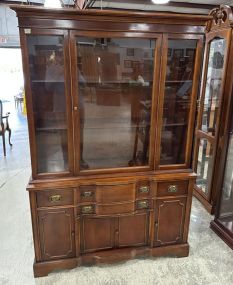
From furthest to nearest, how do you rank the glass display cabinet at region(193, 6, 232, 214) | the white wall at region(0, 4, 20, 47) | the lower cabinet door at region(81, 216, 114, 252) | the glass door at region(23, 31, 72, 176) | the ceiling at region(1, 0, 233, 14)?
the white wall at region(0, 4, 20, 47) → the ceiling at region(1, 0, 233, 14) → the glass display cabinet at region(193, 6, 232, 214) → the lower cabinet door at region(81, 216, 114, 252) → the glass door at region(23, 31, 72, 176)

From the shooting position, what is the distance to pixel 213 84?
9.37ft

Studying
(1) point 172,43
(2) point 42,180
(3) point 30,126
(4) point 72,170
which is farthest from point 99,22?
(2) point 42,180

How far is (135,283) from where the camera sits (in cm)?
196

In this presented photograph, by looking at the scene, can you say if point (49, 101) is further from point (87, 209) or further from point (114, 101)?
point (87, 209)

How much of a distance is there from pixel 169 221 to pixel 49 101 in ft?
4.67

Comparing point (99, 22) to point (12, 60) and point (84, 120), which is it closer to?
point (84, 120)

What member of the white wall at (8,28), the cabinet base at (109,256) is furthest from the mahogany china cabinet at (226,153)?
the white wall at (8,28)

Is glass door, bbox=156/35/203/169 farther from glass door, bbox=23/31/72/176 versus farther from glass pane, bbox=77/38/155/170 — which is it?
glass door, bbox=23/31/72/176

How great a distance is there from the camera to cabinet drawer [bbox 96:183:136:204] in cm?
193

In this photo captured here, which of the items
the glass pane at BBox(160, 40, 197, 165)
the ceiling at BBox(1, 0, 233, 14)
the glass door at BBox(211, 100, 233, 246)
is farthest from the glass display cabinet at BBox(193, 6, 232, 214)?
the ceiling at BBox(1, 0, 233, 14)

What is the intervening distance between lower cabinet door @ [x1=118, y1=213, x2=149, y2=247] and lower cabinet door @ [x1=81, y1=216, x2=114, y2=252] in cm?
9

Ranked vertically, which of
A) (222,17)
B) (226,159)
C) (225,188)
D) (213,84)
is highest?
(222,17)

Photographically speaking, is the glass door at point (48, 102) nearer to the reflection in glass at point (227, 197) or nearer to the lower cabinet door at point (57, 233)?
the lower cabinet door at point (57, 233)

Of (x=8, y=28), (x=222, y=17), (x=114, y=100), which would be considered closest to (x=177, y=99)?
(x=114, y=100)
